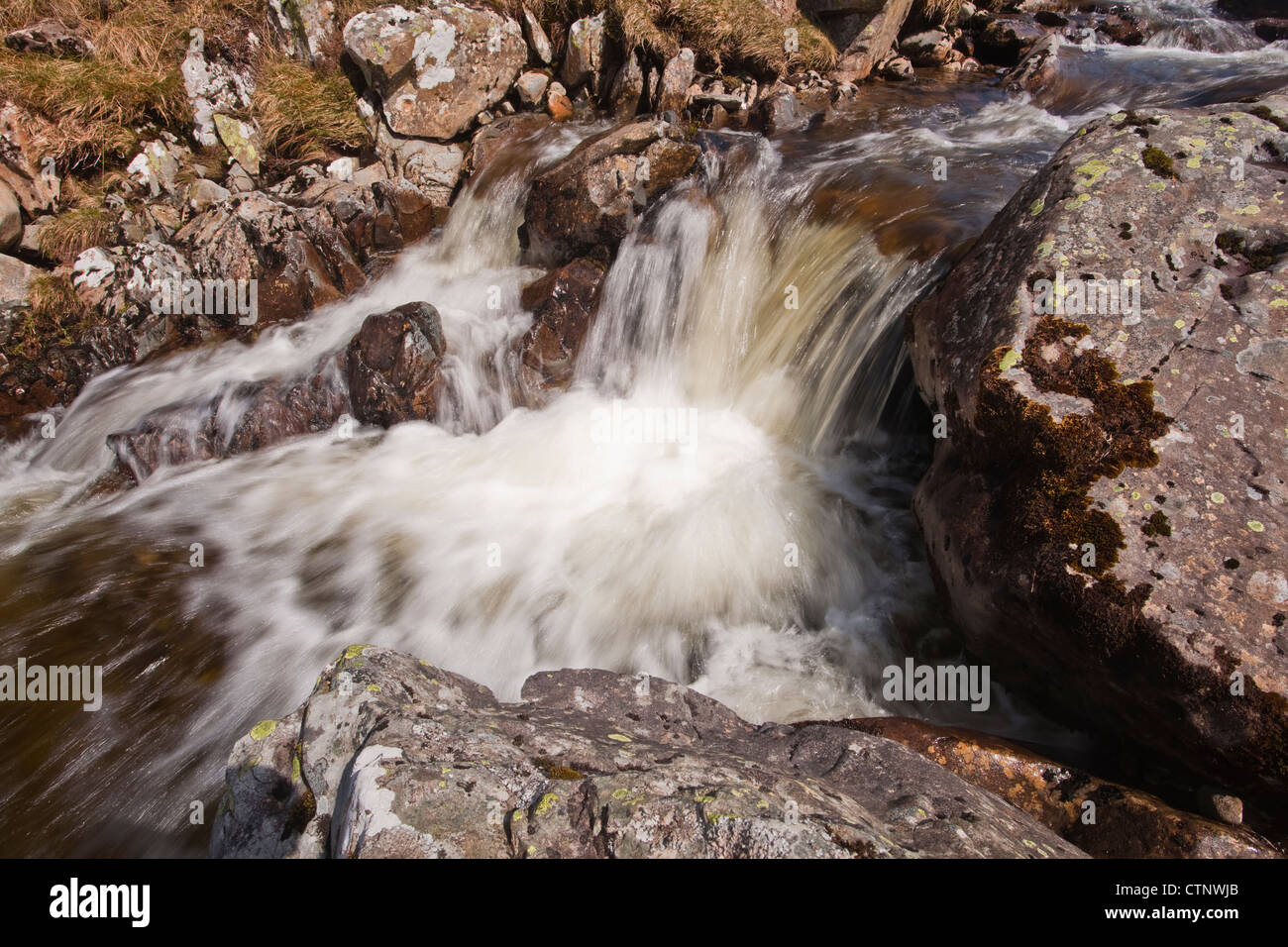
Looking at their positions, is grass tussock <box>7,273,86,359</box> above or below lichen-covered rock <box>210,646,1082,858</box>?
above

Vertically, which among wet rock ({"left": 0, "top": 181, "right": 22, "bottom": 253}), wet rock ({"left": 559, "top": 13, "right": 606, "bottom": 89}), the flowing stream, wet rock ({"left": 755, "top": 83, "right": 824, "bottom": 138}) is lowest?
the flowing stream

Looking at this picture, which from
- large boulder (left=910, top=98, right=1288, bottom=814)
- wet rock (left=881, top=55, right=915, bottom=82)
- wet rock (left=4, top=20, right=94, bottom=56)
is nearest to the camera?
large boulder (left=910, top=98, right=1288, bottom=814)

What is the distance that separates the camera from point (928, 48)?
13.3 meters

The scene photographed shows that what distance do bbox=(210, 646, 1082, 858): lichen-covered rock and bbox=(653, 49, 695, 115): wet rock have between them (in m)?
11.1

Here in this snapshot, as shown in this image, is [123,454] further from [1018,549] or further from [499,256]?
[1018,549]

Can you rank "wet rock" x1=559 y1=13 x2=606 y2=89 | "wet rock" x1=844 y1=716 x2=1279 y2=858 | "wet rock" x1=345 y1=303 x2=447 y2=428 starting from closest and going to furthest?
"wet rock" x1=844 y1=716 x2=1279 y2=858 < "wet rock" x1=345 y1=303 x2=447 y2=428 < "wet rock" x1=559 y1=13 x2=606 y2=89

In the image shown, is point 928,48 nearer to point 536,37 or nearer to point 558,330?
point 536,37

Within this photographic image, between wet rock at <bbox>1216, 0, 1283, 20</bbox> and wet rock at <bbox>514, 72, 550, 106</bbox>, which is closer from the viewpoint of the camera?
wet rock at <bbox>514, 72, 550, 106</bbox>

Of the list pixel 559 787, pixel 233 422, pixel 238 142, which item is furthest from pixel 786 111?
pixel 559 787

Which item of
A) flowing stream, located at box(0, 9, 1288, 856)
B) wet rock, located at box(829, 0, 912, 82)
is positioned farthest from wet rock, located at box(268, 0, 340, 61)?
wet rock, located at box(829, 0, 912, 82)

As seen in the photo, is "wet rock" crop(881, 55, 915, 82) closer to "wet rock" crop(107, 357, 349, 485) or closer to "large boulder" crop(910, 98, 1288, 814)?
"large boulder" crop(910, 98, 1288, 814)

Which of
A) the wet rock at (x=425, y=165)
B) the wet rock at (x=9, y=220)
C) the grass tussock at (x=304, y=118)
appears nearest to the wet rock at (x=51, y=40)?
the grass tussock at (x=304, y=118)

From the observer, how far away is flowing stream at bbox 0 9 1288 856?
5.05 m

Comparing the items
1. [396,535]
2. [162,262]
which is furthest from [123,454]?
[396,535]
